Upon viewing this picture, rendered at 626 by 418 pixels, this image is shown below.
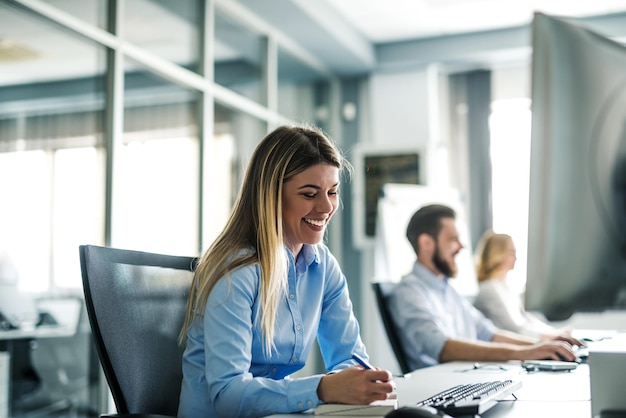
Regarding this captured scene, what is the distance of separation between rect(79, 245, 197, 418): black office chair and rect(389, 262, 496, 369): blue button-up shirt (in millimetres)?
1038

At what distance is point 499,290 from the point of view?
3.44 m

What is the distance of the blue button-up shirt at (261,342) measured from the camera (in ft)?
4.02

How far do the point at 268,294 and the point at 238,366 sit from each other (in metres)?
0.17

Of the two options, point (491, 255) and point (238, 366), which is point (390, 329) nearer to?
point (238, 366)

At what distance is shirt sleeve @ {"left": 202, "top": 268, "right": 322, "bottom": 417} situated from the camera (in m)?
1.22

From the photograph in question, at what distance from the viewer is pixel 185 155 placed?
158 inches

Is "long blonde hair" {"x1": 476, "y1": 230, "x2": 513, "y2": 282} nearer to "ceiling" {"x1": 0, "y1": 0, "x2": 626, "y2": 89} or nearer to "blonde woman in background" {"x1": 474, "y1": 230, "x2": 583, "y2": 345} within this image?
"blonde woman in background" {"x1": 474, "y1": 230, "x2": 583, "y2": 345}

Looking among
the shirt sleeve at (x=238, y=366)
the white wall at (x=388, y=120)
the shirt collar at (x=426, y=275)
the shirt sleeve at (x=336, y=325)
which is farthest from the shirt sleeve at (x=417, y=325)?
the white wall at (x=388, y=120)

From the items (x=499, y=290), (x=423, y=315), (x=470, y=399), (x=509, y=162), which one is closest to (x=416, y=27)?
(x=509, y=162)

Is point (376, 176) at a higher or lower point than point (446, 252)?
higher

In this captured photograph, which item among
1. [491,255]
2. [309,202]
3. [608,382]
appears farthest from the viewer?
[491,255]

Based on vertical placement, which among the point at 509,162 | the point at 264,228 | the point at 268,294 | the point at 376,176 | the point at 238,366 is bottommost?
the point at 238,366

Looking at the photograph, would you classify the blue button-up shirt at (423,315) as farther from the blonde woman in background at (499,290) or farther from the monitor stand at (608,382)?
the monitor stand at (608,382)

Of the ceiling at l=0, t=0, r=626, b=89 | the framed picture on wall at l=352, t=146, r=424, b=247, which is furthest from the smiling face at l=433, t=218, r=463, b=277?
the framed picture on wall at l=352, t=146, r=424, b=247
